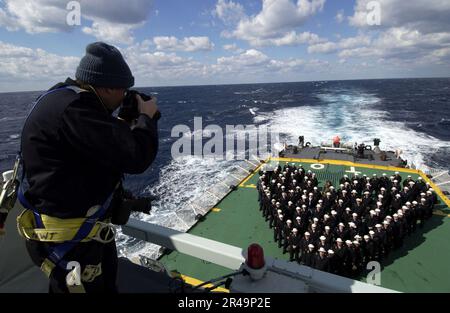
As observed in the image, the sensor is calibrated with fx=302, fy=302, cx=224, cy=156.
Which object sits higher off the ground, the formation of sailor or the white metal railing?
the white metal railing

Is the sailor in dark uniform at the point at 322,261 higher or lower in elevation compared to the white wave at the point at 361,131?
lower

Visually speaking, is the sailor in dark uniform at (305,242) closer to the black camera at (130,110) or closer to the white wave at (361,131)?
the black camera at (130,110)

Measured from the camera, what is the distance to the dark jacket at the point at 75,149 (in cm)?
208


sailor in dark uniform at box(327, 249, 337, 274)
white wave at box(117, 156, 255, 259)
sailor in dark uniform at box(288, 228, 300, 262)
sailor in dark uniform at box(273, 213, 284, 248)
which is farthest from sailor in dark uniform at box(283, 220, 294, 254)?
white wave at box(117, 156, 255, 259)

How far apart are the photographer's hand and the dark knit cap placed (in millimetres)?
194

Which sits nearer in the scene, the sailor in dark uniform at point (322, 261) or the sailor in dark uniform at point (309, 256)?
the sailor in dark uniform at point (322, 261)

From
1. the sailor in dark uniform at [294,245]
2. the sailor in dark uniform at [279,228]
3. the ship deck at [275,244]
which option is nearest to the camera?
the ship deck at [275,244]

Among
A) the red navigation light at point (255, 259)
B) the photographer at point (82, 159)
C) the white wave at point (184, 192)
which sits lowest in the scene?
the white wave at point (184, 192)

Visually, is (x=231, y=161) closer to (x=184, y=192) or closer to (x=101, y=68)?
(x=184, y=192)

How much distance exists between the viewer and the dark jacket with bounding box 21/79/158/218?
2080mm

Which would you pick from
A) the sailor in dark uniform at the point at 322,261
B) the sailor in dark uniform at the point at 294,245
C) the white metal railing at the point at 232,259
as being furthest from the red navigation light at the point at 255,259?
the sailor in dark uniform at the point at 294,245

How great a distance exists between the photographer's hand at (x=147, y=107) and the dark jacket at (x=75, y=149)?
0.27ft

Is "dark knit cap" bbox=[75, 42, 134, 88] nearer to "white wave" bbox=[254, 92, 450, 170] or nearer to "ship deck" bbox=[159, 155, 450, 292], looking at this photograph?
"ship deck" bbox=[159, 155, 450, 292]
